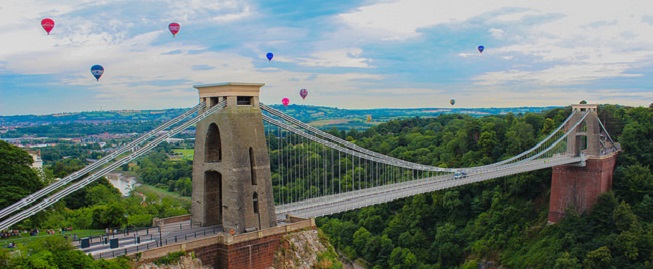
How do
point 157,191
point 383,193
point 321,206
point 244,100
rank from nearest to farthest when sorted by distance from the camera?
point 244,100 → point 321,206 → point 383,193 → point 157,191

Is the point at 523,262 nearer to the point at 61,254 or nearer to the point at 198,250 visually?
the point at 198,250

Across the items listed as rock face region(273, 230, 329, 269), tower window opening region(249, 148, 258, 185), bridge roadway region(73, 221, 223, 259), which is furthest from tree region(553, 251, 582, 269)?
bridge roadway region(73, 221, 223, 259)

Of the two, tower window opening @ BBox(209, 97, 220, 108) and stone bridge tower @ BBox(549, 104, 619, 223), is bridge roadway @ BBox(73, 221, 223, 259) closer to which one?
tower window opening @ BBox(209, 97, 220, 108)

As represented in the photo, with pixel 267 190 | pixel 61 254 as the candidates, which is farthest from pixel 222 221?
pixel 61 254

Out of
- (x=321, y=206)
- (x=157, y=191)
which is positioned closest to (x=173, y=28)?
(x=321, y=206)

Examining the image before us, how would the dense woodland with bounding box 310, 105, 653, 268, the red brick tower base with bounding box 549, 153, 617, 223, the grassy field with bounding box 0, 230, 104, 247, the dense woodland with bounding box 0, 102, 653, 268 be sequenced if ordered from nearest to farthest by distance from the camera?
1. the grassy field with bounding box 0, 230, 104, 247
2. the dense woodland with bounding box 0, 102, 653, 268
3. the dense woodland with bounding box 310, 105, 653, 268
4. the red brick tower base with bounding box 549, 153, 617, 223

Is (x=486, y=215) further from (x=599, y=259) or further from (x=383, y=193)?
(x=383, y=193)
